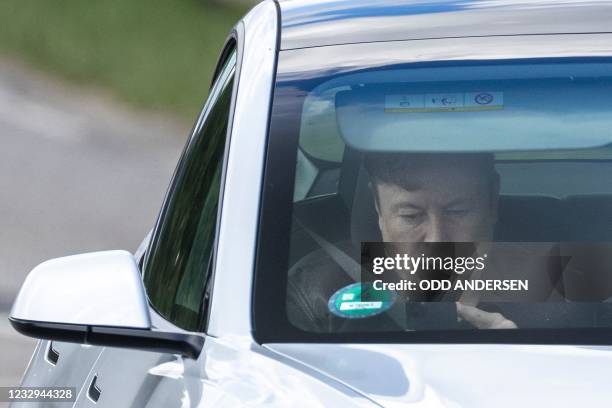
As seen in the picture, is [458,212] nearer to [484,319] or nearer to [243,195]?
[484,319]

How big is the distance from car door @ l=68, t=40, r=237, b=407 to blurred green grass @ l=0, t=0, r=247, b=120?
10.5 m

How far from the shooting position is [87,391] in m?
2.88

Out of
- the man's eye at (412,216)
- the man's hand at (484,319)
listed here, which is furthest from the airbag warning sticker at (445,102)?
the man's hand at (484,319)

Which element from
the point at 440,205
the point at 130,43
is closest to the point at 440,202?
the point at 440,205

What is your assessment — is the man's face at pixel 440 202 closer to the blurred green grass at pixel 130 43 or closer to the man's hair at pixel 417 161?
the man's hair at pixel 417 161

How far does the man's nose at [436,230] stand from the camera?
235 cm

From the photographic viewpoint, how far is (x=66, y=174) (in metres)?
11.1

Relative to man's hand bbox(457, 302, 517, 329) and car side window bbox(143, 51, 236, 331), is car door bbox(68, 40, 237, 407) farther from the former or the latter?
man's hand bbox(457, 302, 517, 329)

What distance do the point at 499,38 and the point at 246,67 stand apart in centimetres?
52

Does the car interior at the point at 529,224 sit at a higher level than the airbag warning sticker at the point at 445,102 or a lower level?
lower

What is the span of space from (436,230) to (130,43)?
1393 centimetres

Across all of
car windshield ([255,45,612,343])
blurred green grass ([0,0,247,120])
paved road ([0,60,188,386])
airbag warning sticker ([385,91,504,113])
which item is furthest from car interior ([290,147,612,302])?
blurred green grass ([0,0,247,120])

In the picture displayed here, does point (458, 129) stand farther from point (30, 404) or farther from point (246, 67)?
point (30, 404)

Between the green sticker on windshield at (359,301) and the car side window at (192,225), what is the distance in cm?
24
